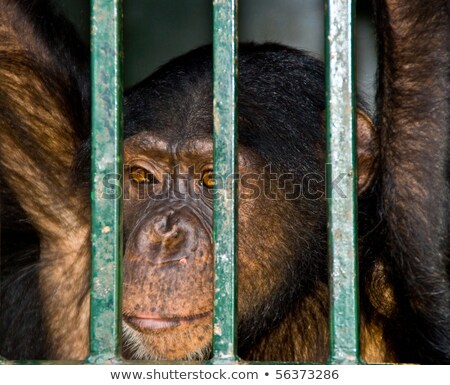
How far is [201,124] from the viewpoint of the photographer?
317 centimetres

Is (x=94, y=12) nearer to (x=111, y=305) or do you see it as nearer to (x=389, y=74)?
(x=111, y=305)

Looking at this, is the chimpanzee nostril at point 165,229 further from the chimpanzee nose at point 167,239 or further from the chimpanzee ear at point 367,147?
the chimpanzee ear at point 367,147

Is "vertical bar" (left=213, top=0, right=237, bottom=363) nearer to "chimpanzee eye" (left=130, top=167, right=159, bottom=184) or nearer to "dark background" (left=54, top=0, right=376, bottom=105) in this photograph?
"chimpanzee eye" (left=130, top=167, right=159, bottom=184)

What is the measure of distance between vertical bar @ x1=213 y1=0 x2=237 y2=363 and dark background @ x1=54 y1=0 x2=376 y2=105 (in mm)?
2878

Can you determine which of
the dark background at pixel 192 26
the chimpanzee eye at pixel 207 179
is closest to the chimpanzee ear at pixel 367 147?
the chimpanzee eye at pixel 207 179

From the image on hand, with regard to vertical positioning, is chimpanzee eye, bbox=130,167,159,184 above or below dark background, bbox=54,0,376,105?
below

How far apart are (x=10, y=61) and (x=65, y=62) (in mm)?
242

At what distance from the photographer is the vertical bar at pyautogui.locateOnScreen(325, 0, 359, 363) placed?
6.02 feet

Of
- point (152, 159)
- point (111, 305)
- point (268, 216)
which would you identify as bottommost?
point (111, 305)

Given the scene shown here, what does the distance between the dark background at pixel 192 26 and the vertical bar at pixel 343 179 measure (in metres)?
2.86

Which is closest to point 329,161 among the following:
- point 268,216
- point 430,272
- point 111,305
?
point 111,305

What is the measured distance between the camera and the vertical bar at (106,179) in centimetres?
186

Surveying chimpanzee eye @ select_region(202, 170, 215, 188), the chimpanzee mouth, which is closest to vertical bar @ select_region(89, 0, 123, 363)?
the chimpanzee mouth

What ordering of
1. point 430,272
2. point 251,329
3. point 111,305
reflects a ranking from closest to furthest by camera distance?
point 111,305
point 430,272
point 251,329
